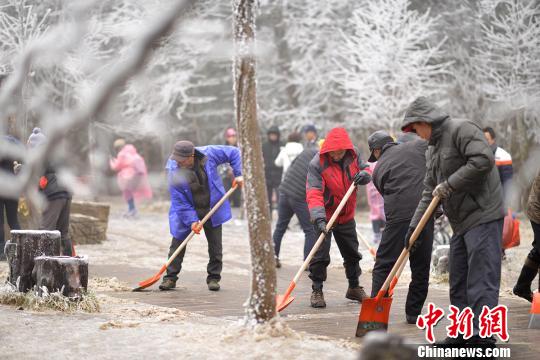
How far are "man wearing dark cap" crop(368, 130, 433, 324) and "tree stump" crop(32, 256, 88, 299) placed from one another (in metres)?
2.64

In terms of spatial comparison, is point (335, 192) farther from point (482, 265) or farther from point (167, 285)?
point (482, 265)

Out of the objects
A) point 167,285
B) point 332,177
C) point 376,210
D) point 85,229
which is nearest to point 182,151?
point 167,285

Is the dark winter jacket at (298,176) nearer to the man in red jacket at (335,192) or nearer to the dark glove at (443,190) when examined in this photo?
the man in red jacket at (335,192)

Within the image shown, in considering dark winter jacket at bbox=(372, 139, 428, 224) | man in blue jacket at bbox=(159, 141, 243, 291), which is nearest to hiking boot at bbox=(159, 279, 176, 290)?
man in blue jacket at bbox=(159, 141, 243, 291)

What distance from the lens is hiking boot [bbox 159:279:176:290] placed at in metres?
9.78

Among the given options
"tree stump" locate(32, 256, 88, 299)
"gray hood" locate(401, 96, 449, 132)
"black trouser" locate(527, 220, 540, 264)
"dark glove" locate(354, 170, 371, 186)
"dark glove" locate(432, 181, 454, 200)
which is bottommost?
"tree stump" locate(32, 256, 88, 299)

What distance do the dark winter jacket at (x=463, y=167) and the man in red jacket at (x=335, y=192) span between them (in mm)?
1994

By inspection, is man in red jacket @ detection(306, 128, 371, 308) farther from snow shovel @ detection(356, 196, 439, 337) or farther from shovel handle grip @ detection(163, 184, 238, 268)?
snow shovel @ detection(356, 196, 439, 337)

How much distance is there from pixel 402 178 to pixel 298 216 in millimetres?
3720

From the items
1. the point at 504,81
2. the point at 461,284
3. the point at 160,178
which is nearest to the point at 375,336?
the point at 160,178

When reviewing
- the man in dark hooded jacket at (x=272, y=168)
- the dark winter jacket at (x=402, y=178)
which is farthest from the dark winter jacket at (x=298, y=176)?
the man in dark hooded jacket at (x=272, y=168)

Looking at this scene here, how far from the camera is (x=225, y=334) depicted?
20.1 feet

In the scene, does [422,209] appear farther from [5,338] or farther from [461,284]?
[5,338]

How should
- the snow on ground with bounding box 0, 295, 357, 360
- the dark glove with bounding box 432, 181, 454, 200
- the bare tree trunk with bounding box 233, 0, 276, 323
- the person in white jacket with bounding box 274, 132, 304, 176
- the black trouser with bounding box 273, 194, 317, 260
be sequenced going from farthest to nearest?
the person in white jacket with bounding box 274, 132, 304, 176 → the black trouser with bounding box 273, 194, 317, 260 → the dark glove with bounding box 432, 181, 454, 200 → the bare tree trunk with bounding box 233, 0, 276, 323 → the snow on ground with bounding box 0, 295, 357, 360
